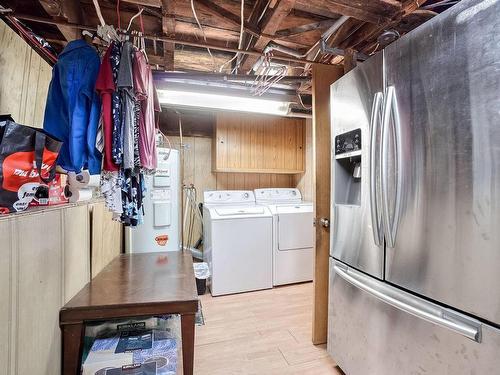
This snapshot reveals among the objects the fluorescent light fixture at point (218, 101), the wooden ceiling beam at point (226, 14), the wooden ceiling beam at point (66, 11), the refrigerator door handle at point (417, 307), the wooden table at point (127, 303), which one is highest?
the wooden ceiling beam at point (226, 14)

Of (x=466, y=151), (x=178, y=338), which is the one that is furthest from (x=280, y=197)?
(x=466, y=151)

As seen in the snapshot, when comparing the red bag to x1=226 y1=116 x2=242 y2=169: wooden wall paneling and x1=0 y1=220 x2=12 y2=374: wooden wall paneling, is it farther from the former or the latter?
x1=226 y1=116 x2=242 y2=169: wooden wall paneling

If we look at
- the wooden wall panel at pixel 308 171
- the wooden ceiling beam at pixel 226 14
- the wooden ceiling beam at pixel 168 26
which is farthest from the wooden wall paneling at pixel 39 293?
the wooden wall panel at pixel 308 171

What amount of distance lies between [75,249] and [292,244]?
227 centimetres

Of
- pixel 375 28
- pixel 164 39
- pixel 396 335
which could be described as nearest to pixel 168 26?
pixel 164 39

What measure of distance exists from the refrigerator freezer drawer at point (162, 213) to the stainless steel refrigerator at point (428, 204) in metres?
1.92

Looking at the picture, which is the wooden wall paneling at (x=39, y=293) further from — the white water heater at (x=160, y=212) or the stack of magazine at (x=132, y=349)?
the white water heater at (x=160, y=212)

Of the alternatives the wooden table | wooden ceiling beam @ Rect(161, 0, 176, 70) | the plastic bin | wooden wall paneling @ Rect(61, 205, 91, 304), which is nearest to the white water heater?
the plastic bin

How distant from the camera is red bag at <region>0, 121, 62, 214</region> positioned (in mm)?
834

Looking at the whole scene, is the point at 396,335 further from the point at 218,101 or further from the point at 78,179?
the point at 218,101

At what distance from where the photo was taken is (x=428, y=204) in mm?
1030

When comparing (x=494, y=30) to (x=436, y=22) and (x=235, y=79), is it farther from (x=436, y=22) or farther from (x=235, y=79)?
(x=235, y=79)

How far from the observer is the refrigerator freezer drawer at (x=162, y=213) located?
8.82ft

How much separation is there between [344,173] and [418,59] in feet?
2.45
